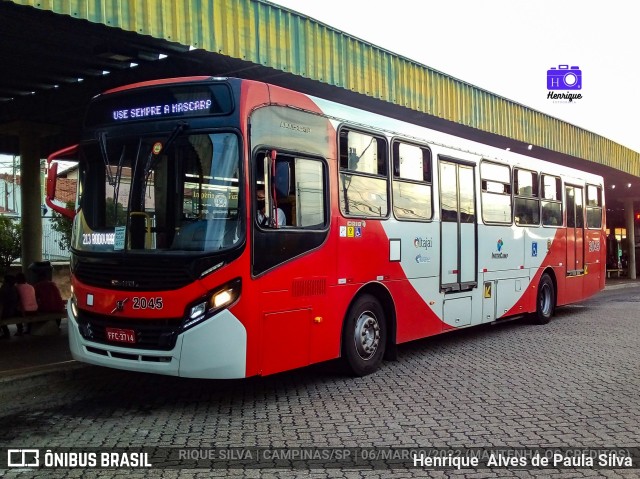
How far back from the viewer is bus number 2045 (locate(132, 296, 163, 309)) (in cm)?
573

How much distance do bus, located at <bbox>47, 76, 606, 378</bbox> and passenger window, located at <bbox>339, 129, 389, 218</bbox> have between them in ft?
0.08

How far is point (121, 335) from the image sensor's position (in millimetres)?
5910

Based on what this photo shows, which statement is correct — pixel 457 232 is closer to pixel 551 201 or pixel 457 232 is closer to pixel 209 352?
pixel 551 201

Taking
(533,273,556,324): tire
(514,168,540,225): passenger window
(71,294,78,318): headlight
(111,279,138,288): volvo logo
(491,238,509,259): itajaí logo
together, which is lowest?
(533,273,556,324): tire

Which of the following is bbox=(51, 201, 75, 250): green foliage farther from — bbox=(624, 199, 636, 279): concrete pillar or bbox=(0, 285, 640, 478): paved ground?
bbox=(624, 199, 636, 279): concrete pillar

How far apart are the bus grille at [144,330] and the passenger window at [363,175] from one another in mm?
2505

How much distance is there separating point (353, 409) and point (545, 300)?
26.8 ft

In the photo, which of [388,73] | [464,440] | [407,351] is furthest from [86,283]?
[388,73]

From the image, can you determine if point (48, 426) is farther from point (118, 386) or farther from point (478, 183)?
point (478, 183)

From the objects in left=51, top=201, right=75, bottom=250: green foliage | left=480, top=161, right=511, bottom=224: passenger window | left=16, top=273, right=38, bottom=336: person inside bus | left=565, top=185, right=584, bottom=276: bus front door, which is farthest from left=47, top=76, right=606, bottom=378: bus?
left=51, top=201, right=75, bottom=250: green foliage

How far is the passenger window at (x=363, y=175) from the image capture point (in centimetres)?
719

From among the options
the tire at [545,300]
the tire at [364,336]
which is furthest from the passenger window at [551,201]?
the tire at [364,336]

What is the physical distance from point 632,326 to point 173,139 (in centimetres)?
1049

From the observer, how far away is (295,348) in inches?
246
